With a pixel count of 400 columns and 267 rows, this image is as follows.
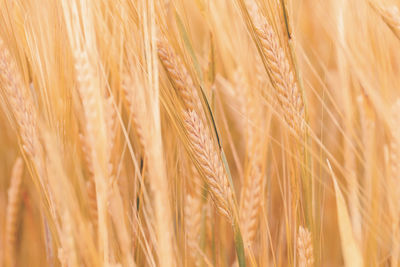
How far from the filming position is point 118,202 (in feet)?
1.78

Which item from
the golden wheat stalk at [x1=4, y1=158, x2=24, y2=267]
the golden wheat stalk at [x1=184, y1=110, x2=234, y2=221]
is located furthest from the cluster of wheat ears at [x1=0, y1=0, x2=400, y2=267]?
the golden wheat stalk at [x1=4, y1=158, x2=24, y2=267]

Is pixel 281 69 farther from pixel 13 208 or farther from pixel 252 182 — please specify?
pixel 13 208

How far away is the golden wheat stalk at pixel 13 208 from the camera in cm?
78

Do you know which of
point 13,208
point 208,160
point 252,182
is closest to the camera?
point 208,160

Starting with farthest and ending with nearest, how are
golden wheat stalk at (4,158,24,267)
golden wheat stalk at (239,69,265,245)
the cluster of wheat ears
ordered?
golden wheat stalk at (4,158,24,267)
golden wheat stalk at (239,69,265,245)
the cluster of wheat ears

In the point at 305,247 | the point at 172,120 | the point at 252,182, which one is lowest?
the point at 305,247

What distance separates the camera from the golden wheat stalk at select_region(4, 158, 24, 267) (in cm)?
78

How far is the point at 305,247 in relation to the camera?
0.55m

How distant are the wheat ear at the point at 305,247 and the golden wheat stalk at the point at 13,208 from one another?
56cm

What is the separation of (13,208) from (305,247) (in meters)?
0.58

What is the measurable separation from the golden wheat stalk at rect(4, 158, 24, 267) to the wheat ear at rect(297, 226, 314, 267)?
0.56 metres

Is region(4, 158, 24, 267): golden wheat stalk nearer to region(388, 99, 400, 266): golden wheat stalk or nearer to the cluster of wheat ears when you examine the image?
the cluster of wheat ears

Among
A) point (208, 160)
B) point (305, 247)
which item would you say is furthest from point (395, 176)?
point (208, 160)

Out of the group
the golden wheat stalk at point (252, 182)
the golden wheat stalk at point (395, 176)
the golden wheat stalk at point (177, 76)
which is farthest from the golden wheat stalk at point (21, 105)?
the golden wheat stalk at point (395, 176)
